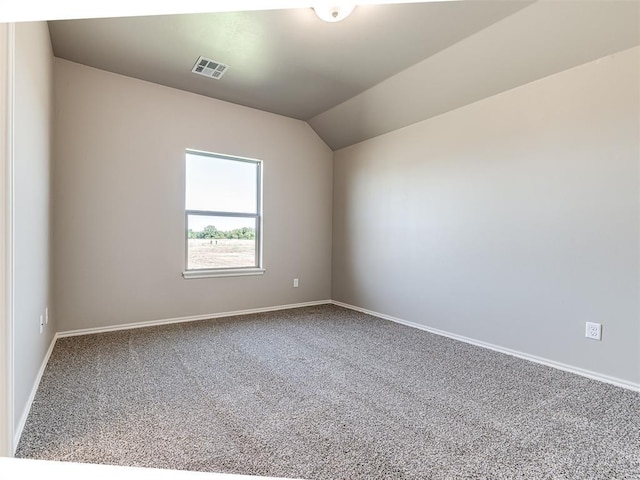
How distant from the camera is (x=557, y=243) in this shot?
2.56 m

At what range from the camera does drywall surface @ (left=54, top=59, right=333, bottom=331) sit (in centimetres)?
310

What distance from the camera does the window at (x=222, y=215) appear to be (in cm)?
381

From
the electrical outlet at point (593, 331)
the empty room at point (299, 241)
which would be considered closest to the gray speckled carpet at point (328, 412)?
the empty room at point (299, 241)

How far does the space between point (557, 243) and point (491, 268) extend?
57cm

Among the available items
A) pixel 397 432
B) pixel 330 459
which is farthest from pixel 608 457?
pixel 330 459

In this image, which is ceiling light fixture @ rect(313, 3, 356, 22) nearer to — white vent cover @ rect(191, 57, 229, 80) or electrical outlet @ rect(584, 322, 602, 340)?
white vent cover @ rect(191, 57, 229, 80)

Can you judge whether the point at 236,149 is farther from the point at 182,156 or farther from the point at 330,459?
the point at 330,459

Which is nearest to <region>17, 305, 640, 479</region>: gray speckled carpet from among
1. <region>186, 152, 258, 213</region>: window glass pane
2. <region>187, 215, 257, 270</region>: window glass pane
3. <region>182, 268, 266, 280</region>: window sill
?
<region>182, 268, 266, 280</region>: window sill

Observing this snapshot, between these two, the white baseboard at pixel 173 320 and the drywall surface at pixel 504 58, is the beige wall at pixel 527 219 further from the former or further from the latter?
the white baseboard at pixel 173 320

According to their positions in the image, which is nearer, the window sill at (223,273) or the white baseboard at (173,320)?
the white baseboard at (173,320)

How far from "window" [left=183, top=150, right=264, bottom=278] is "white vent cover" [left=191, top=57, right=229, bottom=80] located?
891 mm

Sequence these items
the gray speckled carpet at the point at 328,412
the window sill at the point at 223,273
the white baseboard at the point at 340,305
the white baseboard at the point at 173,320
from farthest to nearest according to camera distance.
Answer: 1. the window sill at the point at 223,273
2. the white baseboard at the point at 173,320
3. the white baseboard at the point at 340,305
4. the gray speckled carpet at the point at 328,412

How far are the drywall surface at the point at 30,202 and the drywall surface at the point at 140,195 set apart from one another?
17.8 inches

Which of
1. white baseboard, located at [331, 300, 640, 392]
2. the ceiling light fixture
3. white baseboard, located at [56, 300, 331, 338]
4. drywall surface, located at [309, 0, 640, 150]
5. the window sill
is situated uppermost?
the ceiling light fixture
